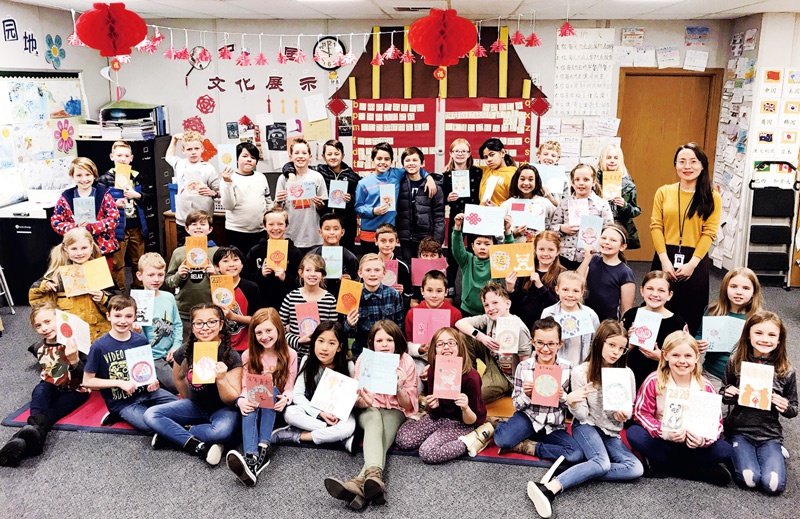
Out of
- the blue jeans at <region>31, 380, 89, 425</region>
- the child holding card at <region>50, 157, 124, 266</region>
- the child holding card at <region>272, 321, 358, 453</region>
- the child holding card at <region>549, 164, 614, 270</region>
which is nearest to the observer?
the child holding card at <region>272, 321, 358, 453</region>

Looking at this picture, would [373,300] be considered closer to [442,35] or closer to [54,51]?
[442,35]

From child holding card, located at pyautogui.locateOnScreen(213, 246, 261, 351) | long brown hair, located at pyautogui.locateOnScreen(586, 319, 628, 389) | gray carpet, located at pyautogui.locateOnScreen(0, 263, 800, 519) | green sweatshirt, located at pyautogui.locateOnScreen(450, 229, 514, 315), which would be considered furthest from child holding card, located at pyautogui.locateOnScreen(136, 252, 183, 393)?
long brown hair, located at pyautogui.locateOnScreen(586, 319, 628, 389)

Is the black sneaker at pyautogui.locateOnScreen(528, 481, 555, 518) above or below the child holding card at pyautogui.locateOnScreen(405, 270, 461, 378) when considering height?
below

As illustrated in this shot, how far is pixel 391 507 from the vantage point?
311cm

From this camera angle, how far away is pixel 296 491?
3227mm

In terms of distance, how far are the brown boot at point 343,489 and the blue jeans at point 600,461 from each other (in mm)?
919

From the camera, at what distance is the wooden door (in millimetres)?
6852

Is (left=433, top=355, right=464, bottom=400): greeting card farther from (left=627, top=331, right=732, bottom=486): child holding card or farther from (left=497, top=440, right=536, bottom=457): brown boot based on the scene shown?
(left=627, top=331, right=732, bottom=486): child holding card

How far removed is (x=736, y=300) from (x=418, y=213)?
2.16 meters

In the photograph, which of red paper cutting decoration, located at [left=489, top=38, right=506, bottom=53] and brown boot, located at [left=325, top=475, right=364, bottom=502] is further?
red paper cutting decoration, located at [left=489, top=38, right=506, bottom=53]

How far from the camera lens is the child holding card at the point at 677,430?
323cm

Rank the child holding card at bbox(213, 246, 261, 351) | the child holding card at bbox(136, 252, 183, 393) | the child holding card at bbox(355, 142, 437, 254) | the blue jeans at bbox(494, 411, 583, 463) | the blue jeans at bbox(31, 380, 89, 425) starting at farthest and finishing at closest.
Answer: the child holding card at bbox(355, 142, 437, 254) → the child holding card at bbox(213, 246, 261, 351) → the child holding card at bbox(136, 252, 183, 393) → the blue jeans at bbox(31, 380, 89, 425) → the blue jeans at bbox(494, 411, 583, 463)

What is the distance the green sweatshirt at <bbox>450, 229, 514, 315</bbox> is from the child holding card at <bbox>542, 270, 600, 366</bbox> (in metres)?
0.58

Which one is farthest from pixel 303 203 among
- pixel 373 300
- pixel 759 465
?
pixel 759 465
